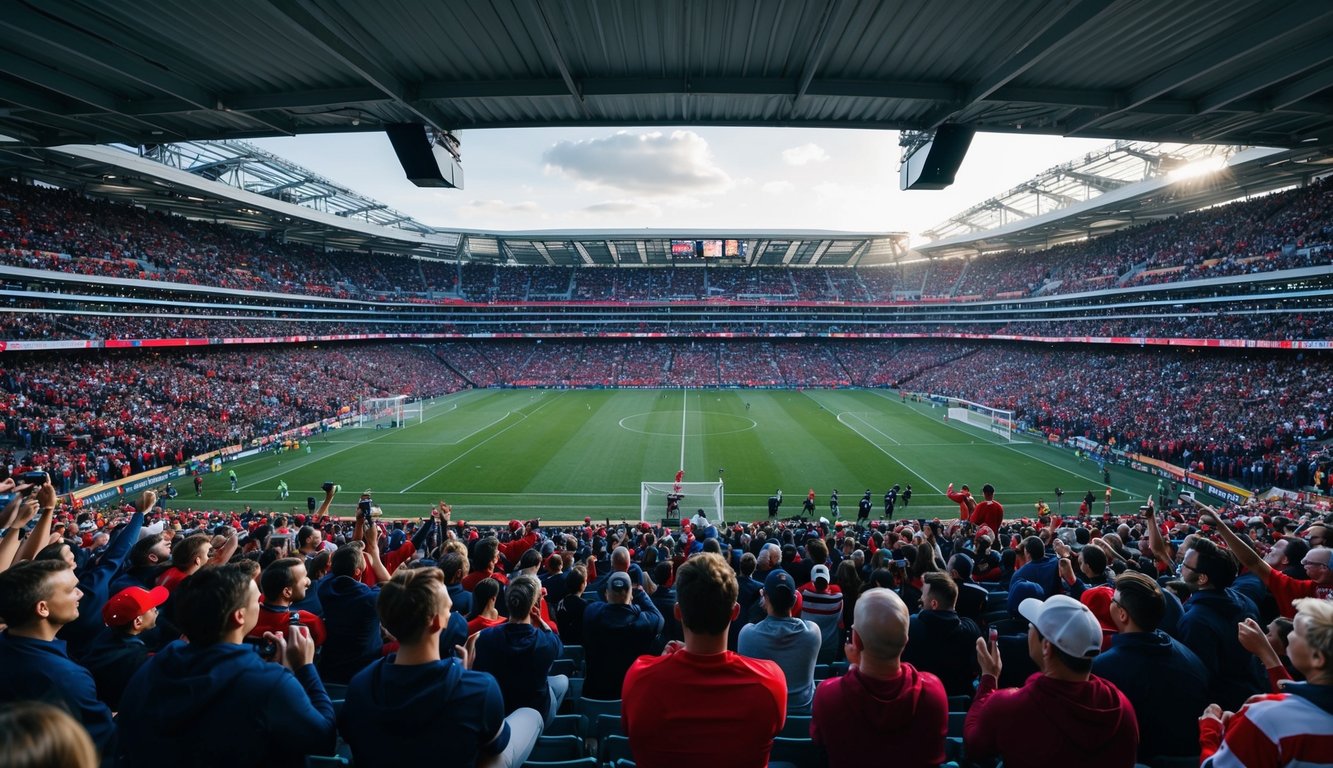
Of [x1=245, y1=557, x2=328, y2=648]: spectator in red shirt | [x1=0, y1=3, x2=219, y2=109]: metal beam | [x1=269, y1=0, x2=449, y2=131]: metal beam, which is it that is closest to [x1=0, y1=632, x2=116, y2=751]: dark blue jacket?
[x1=245, y1=557, x2=328, y2=648]: spectator in red shirt

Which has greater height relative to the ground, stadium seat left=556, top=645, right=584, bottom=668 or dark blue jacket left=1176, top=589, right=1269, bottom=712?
dark blue jacket left=1176, top=589, right=1269, bottom=712

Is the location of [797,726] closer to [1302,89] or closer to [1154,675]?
[1154,675]

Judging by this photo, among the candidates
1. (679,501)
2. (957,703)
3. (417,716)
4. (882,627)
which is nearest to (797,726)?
(957,703)

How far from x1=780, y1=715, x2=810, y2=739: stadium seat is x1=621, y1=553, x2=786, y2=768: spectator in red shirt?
1.74 meters

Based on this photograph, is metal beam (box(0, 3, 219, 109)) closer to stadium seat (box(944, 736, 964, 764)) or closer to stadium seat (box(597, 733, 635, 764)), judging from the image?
stadium seat (box(597, 733, 635, 764))

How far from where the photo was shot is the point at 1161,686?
3.41m

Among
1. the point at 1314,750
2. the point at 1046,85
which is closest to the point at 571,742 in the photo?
the point at 1314,750

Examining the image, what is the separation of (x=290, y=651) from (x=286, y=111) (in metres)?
11.0

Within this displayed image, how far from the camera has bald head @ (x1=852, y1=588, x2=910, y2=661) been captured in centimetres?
271

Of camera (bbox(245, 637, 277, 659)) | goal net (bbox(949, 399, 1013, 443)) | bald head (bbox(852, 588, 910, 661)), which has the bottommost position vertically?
goal net (bbox(949, 399, 1013, 443))

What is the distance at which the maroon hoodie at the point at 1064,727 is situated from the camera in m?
2.67

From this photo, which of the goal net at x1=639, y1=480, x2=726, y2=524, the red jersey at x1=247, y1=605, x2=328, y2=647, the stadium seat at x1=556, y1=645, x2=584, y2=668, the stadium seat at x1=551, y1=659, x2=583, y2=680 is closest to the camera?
the red jersey at x1=247, y1=605, x2=328, y2=647

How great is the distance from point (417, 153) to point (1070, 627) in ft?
33.2

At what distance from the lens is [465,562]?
20.0 ft
